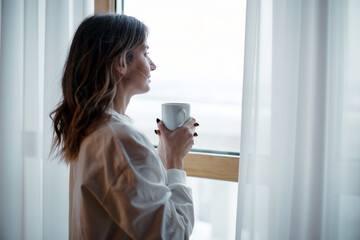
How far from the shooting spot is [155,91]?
1.37m

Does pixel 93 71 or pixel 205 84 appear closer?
pixel 93 71

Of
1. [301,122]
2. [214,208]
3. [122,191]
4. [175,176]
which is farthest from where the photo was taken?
[214,208]

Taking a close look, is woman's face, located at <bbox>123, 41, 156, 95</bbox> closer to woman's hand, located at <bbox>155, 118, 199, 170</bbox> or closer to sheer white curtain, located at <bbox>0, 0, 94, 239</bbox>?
woman's hand, located at <bbox>155, 118, 199, 170</bbox>

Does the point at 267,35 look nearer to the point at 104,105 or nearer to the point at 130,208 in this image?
the point at 104,105

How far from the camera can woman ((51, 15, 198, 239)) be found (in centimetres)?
69

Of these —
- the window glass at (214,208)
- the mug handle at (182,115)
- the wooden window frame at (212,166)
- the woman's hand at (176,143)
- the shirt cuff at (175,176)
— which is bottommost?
the window glass at (214,208)

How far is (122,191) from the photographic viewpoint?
2.25ft

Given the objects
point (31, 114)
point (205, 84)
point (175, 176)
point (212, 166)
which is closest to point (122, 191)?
point (175, 176)

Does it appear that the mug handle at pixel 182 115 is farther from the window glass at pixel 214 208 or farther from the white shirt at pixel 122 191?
the window glass at pixel 214 208

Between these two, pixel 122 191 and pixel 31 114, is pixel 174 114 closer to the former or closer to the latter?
pixel 122 191

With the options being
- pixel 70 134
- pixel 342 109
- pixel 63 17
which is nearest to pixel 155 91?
pixel 63 17

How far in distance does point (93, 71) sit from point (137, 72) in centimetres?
13

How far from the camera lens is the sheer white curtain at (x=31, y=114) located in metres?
1.35

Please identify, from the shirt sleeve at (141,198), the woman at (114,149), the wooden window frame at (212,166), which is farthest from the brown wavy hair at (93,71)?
the wooden window frame at (212,166)
